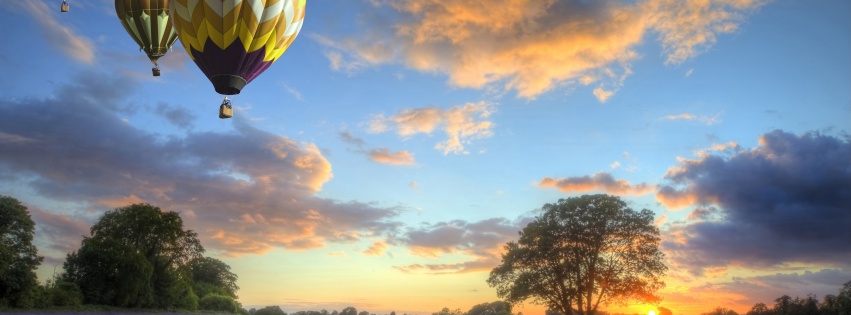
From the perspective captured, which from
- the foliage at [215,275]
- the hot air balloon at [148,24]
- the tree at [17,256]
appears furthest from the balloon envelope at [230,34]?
the foliage at [215,275]

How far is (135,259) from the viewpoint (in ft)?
165

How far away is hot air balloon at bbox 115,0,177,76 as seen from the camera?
3466cm

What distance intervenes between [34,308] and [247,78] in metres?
25.1

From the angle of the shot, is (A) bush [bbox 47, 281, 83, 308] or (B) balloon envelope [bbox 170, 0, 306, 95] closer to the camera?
(B) balloon envelope [bbox 170, 0, 306, 95]

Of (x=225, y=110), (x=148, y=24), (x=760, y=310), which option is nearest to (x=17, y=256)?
(x=148, y=24)

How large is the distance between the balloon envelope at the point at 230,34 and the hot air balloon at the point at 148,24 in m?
7.31

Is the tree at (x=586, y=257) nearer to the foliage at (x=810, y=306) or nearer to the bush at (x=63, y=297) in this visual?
the foliage at (x=810, y=306)

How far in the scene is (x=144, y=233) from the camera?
55594 millimetres

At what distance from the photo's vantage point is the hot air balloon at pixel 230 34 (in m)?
27.4

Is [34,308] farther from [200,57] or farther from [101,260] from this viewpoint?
[200,57]

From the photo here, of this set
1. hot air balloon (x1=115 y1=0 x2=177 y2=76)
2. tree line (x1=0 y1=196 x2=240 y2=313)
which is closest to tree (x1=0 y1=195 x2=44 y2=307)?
tree line (x1=0 y1=196 x2=240 y2=313)

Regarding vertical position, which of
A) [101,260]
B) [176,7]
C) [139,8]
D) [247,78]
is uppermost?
[139,8]

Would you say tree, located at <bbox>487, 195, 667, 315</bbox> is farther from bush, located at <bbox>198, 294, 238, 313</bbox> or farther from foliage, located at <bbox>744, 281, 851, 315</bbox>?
bush, located at <bbox>198, 294, 238, 313</bbox>

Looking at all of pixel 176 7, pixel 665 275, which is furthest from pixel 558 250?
pixel 176 7
